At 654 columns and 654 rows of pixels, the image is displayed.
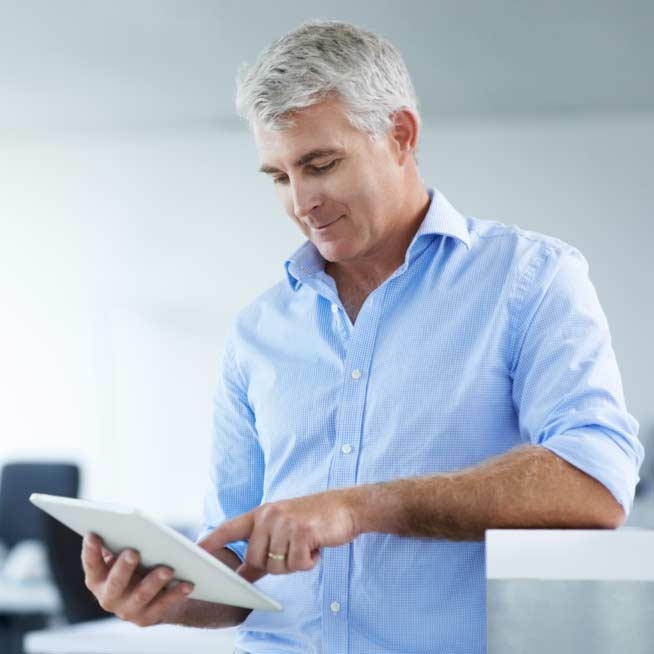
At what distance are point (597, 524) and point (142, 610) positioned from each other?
1.64 feet

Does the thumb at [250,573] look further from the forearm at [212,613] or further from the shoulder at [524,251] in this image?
the shoulder at [524,251]

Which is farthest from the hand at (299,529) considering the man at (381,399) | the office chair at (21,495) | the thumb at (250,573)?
the office chair at (21,495)

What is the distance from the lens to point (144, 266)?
22.7 feet

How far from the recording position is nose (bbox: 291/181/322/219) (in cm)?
153

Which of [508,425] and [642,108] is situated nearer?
[508,425]

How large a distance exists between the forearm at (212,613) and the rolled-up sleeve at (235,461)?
0.12 m

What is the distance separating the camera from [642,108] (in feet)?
20.5

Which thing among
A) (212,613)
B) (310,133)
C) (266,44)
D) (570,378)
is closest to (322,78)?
(310,133)

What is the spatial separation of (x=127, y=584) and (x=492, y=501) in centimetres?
40

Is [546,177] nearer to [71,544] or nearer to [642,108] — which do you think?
[642,108]

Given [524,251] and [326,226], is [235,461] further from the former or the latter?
[524,251]

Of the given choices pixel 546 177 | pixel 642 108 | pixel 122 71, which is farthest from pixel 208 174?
pixel 642 108

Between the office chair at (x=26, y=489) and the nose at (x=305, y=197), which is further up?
the nose at (x=305, y=197)

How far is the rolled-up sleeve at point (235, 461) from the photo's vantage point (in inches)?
66.4
